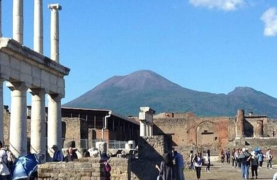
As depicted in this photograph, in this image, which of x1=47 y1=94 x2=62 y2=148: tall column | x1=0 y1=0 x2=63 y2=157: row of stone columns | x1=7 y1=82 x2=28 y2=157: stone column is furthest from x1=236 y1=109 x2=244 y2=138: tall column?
x1=7 y1=82 x2=28 y2=157: stone column

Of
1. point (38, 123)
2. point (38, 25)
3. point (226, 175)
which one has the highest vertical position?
point (38, 25)

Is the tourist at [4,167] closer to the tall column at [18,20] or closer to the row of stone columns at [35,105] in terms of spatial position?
the row of stone columns at [35,105]

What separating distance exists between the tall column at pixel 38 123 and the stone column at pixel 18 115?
1798mm

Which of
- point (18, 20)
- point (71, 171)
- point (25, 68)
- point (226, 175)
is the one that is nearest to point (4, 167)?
point (71, 171)

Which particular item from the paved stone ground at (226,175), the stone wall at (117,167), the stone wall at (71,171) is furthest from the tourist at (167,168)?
the stone wall at (71,171)

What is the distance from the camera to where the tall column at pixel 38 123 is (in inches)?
989

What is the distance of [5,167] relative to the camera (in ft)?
48.3

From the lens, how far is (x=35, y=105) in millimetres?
25359

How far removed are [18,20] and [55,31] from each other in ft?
13.2

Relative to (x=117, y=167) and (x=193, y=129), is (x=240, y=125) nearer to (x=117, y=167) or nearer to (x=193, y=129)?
(x=193, y=129)

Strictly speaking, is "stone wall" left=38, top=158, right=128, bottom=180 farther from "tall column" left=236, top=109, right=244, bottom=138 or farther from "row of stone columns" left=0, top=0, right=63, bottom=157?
"tall column" left=236, top=109, right=244, bottom=138

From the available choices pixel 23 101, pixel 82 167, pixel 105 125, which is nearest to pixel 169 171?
pixel 23 101

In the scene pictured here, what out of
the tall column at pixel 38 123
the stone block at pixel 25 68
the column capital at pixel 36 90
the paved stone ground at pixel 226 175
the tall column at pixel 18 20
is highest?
the tall column at pixel 18 20

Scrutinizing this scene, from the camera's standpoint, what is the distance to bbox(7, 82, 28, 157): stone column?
2294 cm
